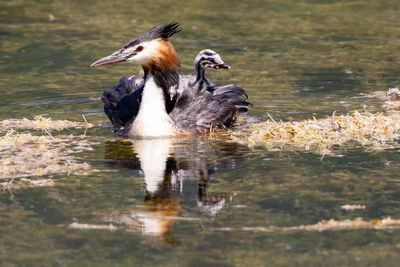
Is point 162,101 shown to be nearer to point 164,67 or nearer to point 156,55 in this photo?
point 164,67

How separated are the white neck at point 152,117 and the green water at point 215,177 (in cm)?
29

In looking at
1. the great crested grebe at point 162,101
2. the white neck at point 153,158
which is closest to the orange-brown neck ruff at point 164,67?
the great crested grebe at point 162,101

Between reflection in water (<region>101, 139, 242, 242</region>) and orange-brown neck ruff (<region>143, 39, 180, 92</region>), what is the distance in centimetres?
83

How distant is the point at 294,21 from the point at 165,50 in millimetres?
9537

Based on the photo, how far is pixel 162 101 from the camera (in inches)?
421

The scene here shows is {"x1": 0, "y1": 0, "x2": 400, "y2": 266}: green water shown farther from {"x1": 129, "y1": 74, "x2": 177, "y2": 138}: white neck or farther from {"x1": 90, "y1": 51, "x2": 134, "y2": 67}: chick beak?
{"x1": 90, "y1": 51, "x2": 134, "y2": 67}: chick beak

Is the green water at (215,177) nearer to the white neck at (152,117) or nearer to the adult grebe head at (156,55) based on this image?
the white neck at (152,117)

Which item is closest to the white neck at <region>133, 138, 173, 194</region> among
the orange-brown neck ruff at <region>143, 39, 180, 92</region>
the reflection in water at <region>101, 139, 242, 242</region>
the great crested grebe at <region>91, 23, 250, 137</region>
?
the reflection in water at <region>101, 139, 242, 242</region>

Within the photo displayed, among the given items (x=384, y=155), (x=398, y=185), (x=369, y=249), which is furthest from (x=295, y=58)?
(x=369, y=249)

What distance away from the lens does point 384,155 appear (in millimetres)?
9383

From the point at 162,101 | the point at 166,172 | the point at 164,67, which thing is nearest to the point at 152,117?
the point at 162,101

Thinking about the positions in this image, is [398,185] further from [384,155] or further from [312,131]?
[312,131]

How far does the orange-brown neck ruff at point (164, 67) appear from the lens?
1076 centimetres

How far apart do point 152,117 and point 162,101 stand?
0.87 ft
